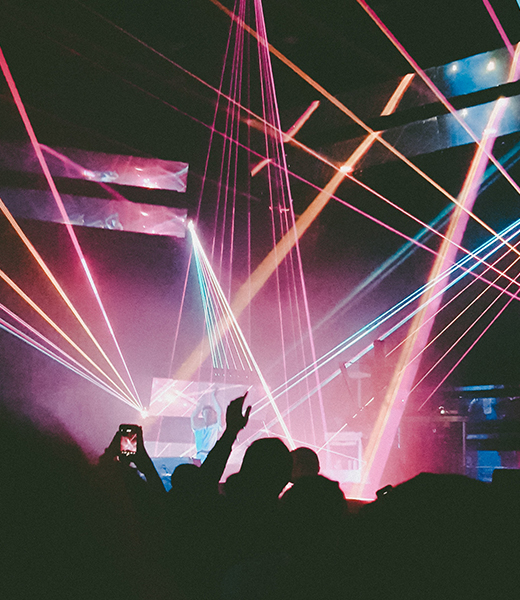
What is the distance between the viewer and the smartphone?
1.83m

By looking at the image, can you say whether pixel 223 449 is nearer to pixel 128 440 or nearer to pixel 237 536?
pixel 237 536

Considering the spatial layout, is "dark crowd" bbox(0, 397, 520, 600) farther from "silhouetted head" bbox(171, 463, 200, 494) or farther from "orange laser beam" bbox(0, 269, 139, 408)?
"orange laser beam" bbox(0, 269, 139, 408)

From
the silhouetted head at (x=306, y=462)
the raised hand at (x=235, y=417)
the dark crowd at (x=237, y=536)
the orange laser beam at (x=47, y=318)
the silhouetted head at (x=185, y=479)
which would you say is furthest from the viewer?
the orange laser beam at (x=47, y=318)

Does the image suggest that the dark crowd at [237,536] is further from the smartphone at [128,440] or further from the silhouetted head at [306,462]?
the silhouetted head at [306,462]

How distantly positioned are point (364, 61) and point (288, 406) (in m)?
5.77

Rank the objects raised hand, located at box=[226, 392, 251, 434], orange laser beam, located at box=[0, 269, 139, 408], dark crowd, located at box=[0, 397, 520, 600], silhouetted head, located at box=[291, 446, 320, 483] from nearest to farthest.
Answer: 1. dark crowd, located at box=[0, 397, 520, 600]
2. raised hand, located at box=[226, 392, 251, 434]
3. silhouetted head, located at box=[291, 446, 320, 483]
4. orange laser beam, located at box=[0, 269, 139, 408]

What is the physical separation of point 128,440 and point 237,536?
0.69 metres

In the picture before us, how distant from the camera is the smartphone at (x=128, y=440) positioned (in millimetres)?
1835

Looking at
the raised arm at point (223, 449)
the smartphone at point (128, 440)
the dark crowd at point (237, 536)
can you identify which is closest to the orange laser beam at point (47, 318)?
the smartphone at point (128, 440)

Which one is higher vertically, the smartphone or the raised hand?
the raised hand

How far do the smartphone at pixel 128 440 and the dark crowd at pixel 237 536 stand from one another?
335mm

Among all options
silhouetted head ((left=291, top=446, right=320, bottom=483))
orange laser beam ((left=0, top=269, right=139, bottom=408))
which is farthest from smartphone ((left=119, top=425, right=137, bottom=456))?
orange laser beam ((left=0, top=269, right=139, bottom=408))

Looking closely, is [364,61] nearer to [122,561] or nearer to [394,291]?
[394,291]

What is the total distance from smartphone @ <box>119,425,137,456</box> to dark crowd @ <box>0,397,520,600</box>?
13.2 inches
